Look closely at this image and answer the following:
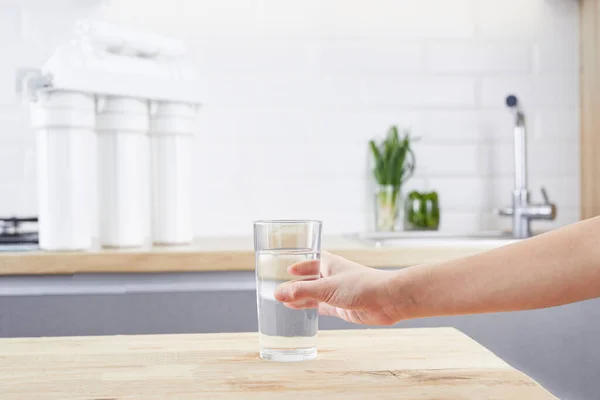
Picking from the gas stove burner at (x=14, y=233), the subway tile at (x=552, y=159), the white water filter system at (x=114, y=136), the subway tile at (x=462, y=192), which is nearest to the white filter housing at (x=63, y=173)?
the white water filter system at (x=114, y=136)

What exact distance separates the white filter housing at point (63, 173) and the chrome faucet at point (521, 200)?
1.15m

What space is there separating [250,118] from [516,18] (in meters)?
0.86

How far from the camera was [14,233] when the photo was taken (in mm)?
1766

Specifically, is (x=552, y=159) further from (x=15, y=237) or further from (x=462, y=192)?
(x=15, y=237)

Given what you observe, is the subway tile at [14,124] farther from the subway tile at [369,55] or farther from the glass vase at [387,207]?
the glass vase at [387,207]

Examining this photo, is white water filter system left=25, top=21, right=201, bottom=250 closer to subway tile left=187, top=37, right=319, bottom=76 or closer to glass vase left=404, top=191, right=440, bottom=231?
subway tile left=187, top=37, right=319, bottom=76

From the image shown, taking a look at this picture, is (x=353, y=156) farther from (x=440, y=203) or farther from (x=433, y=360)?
(x=433, y=360)

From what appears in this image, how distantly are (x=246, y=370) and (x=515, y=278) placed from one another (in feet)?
0.87

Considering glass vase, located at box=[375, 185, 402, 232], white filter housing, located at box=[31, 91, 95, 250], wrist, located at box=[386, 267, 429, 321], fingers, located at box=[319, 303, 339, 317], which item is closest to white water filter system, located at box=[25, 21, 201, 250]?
white filter housing, located at box=[31, 91, 95, 250]

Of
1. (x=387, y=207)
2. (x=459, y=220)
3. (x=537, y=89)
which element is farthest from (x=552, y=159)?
(x=387, y=207)

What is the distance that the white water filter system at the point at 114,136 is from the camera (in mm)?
1586

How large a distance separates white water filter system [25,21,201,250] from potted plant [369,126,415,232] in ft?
1.94

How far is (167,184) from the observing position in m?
1.73

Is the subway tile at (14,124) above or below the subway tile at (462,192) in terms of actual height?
above
